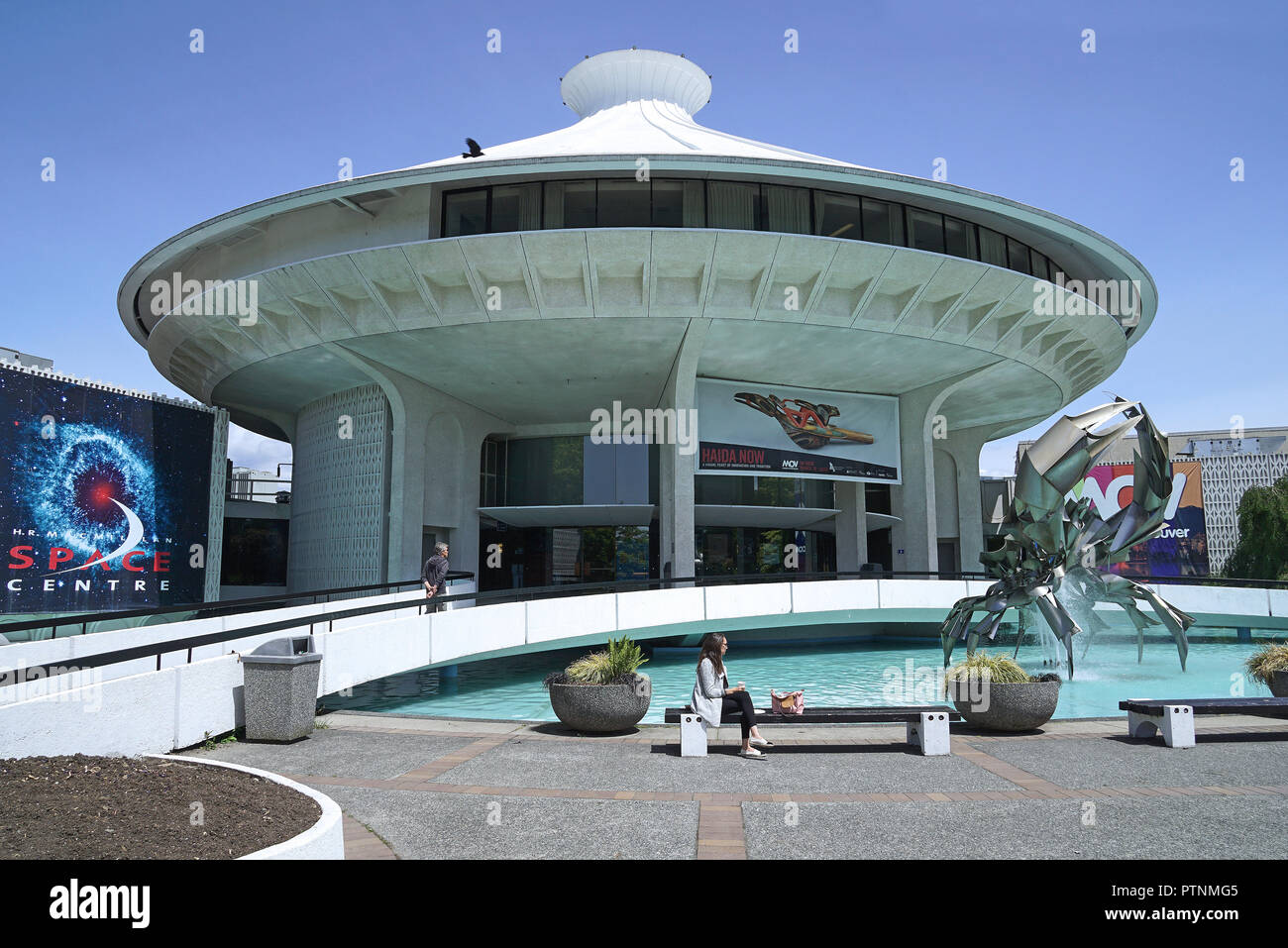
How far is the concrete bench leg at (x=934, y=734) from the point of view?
8.54 metres

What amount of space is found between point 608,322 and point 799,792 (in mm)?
16918

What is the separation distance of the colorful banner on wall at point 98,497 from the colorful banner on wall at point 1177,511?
226ft

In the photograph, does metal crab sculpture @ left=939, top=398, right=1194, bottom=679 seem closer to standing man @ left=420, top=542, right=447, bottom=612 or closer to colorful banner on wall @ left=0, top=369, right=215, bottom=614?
standing man @ left=420, top=542, right=447, bottom=612

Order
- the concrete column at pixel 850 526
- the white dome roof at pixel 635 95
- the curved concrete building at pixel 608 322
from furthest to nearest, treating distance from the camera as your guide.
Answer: the concrete column at pixel 850 526, the white dome roof at pixel 635 95, the curved concrete building at pixel 608 322

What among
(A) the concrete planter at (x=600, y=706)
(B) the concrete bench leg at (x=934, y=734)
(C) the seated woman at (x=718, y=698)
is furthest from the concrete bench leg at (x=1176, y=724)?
(A) the concrete planter at (x=600, y=706)

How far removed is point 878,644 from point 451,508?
50.4 ft

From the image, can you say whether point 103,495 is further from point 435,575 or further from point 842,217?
point 842,217

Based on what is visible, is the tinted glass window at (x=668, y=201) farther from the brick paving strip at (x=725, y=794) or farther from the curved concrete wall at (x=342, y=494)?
the brick paving strip at (x=725, y=794)

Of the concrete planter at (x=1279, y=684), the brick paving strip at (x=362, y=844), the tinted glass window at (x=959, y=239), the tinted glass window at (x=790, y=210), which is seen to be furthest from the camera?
the tinted glass window at (x=959, y=239)

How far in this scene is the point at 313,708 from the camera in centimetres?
945

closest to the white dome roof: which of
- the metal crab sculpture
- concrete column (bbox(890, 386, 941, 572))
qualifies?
Result: concrete column (bbox(890, 386, 941, 572))

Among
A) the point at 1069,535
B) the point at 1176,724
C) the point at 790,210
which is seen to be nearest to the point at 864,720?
the point at 1176,724

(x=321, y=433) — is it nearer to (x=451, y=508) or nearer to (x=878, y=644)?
(x=451, y=508)
